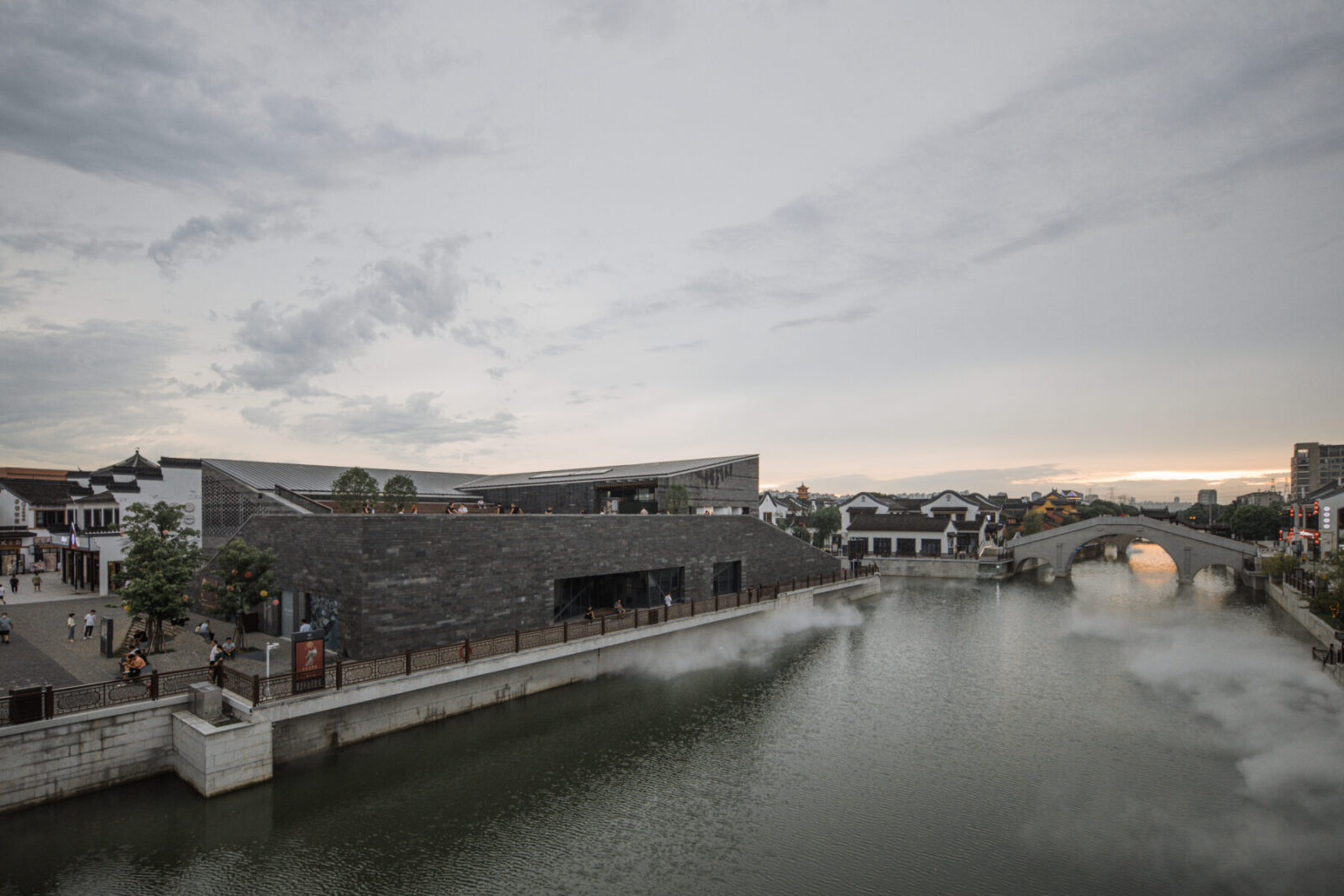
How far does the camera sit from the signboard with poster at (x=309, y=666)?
57.6 ft

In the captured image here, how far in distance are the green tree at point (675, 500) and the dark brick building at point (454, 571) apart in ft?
16.2

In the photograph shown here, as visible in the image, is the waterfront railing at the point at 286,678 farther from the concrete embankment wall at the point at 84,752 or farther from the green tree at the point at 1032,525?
the green tree at the point at 1032,525

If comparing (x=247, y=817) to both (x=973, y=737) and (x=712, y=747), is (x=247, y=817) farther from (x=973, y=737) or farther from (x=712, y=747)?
(x=973, y=737)

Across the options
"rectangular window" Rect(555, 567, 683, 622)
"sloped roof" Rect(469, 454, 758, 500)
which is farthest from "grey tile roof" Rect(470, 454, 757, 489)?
"rectangular window" Rect(555, 567, 683, 622)

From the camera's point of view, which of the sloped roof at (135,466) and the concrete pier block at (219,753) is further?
the sloped roof at (135,466)

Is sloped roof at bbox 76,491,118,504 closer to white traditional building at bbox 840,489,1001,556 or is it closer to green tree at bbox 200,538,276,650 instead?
green tree at bbox 200,538,276,650

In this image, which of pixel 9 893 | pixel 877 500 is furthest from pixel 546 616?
pixel 877 500

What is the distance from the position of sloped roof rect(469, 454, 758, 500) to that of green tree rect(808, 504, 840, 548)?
29.6 meters

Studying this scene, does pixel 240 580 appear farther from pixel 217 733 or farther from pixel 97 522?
pixel 97 522

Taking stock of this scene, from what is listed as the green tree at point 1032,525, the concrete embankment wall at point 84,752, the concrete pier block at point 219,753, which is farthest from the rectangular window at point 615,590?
the green tree at point 1032,525

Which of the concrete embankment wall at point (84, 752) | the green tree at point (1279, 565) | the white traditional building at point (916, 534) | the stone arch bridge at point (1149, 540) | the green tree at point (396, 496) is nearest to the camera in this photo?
the concrete embankment wall at point (84, 752)

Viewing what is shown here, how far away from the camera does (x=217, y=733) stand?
51.3ft

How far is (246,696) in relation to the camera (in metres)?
17.0

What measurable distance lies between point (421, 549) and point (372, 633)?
3.03m
